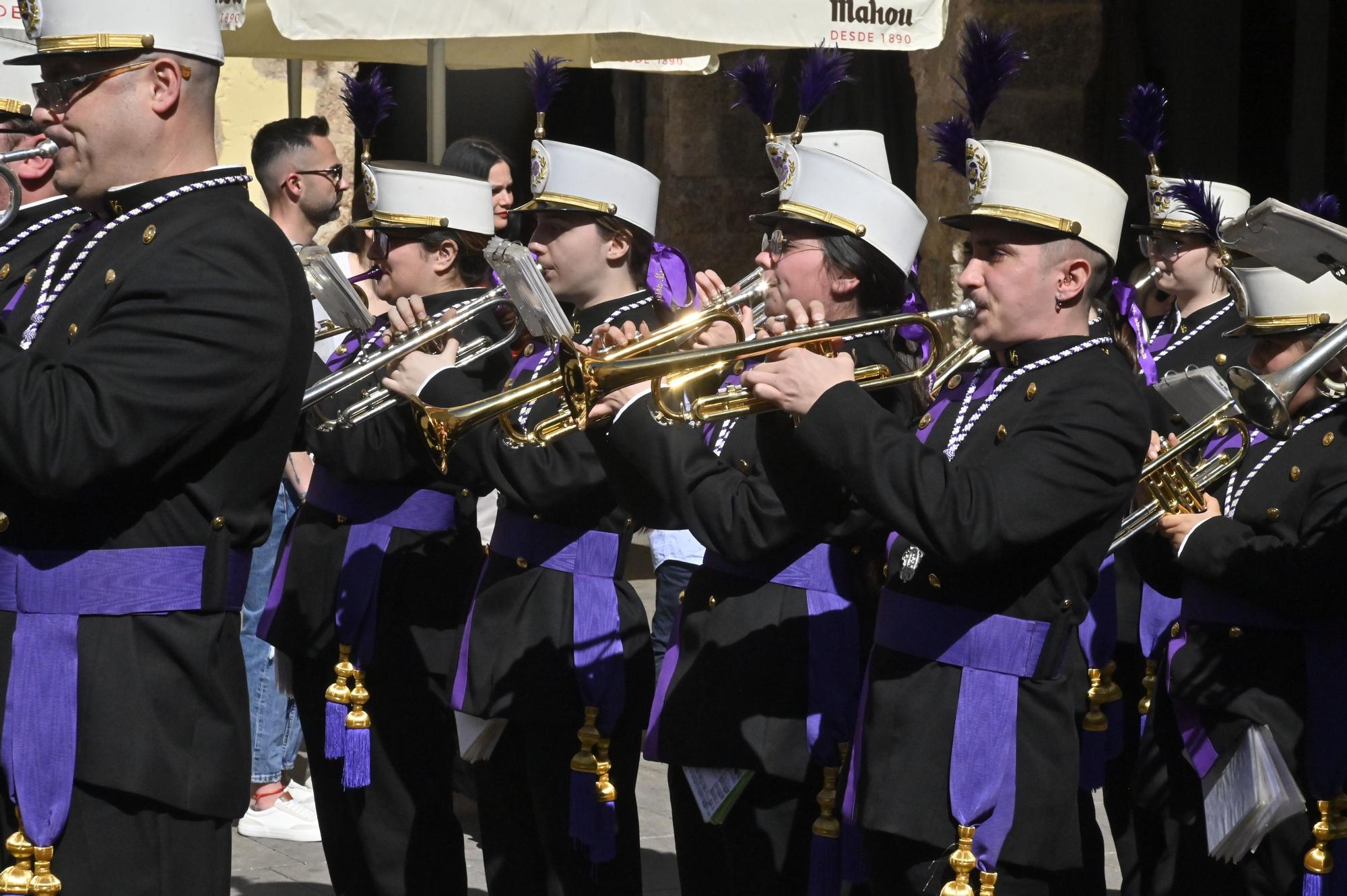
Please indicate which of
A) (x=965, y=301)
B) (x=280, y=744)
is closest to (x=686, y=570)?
(x=280, y=744)

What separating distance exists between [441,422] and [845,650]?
3.14 ft

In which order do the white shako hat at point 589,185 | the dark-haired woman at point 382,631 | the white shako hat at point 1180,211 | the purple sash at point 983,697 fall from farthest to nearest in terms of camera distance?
1. the white shako hat at point 1180,211
2. the dark-haired woman at point 382,631
3. the white shako hat at point 589,185
4. the purple sash at point 983,697

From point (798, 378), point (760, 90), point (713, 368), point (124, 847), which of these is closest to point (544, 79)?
point (760, 90)

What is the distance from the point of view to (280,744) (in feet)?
20.3

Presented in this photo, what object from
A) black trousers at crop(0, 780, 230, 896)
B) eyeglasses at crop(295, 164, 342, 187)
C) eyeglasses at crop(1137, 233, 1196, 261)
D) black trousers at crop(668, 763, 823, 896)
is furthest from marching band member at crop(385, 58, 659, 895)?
eyeglasses at crop(1137, 233, 1196, 261)

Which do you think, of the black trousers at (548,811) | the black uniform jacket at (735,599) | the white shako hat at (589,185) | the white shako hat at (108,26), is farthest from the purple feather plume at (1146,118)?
the white shako hat at (108,26)

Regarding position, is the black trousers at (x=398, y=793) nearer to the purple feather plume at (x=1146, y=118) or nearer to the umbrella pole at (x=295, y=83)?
the purple feather plume at (x=1146, y=118)

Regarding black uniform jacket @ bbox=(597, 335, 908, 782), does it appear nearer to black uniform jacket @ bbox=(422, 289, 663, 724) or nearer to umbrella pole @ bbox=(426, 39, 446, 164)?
black uniform jacket @ bbox=(422, 289, 663, 724)

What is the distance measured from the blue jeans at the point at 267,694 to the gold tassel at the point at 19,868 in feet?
10.5

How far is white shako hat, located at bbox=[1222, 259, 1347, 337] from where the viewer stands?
13.4 feet

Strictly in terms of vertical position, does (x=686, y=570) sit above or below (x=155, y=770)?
below

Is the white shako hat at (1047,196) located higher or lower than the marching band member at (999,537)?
higher

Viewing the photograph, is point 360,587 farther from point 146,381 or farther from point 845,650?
point 146,381

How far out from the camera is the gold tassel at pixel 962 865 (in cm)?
321
